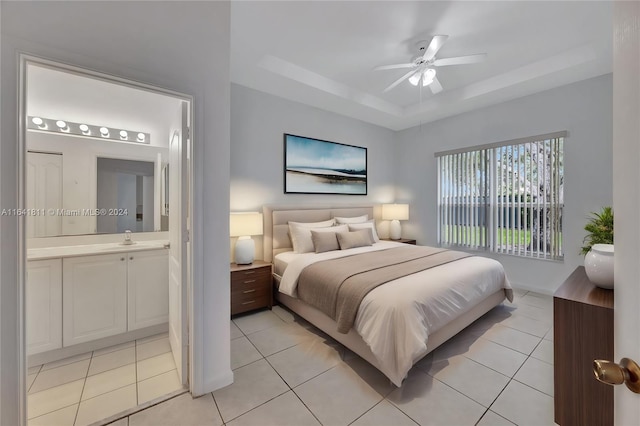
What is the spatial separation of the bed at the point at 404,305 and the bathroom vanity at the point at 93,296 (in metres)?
1.29

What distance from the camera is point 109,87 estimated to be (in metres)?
2.28

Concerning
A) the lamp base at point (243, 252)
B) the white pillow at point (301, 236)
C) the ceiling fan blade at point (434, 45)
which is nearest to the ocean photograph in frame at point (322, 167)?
the white pillow at point (301, 236)

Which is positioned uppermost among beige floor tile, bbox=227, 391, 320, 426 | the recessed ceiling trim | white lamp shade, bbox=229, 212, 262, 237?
the recessed ceiling trim

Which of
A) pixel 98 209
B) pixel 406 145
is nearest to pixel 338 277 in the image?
pixel 98 209

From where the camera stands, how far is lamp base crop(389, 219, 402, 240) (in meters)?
4.76

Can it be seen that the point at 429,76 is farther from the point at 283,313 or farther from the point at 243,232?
the point at 283,313

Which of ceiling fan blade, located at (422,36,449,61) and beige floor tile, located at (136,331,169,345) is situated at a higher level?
ceiling fan blade, located at (422,36,449,61)

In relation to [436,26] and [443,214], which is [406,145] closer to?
[443,214]

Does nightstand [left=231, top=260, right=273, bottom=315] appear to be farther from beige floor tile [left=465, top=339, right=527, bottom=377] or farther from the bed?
beige floor tile [left=465, top=339, right=527, bottom=377]

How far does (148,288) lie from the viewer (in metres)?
2.50

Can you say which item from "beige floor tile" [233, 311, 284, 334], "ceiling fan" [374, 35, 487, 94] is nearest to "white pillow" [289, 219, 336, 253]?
"beige floor tile" [233, 311, 284, 334]

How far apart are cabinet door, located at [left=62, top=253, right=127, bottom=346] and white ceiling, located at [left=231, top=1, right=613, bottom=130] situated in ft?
8.05

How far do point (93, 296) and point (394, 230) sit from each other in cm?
423

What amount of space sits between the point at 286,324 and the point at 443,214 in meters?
3.41
